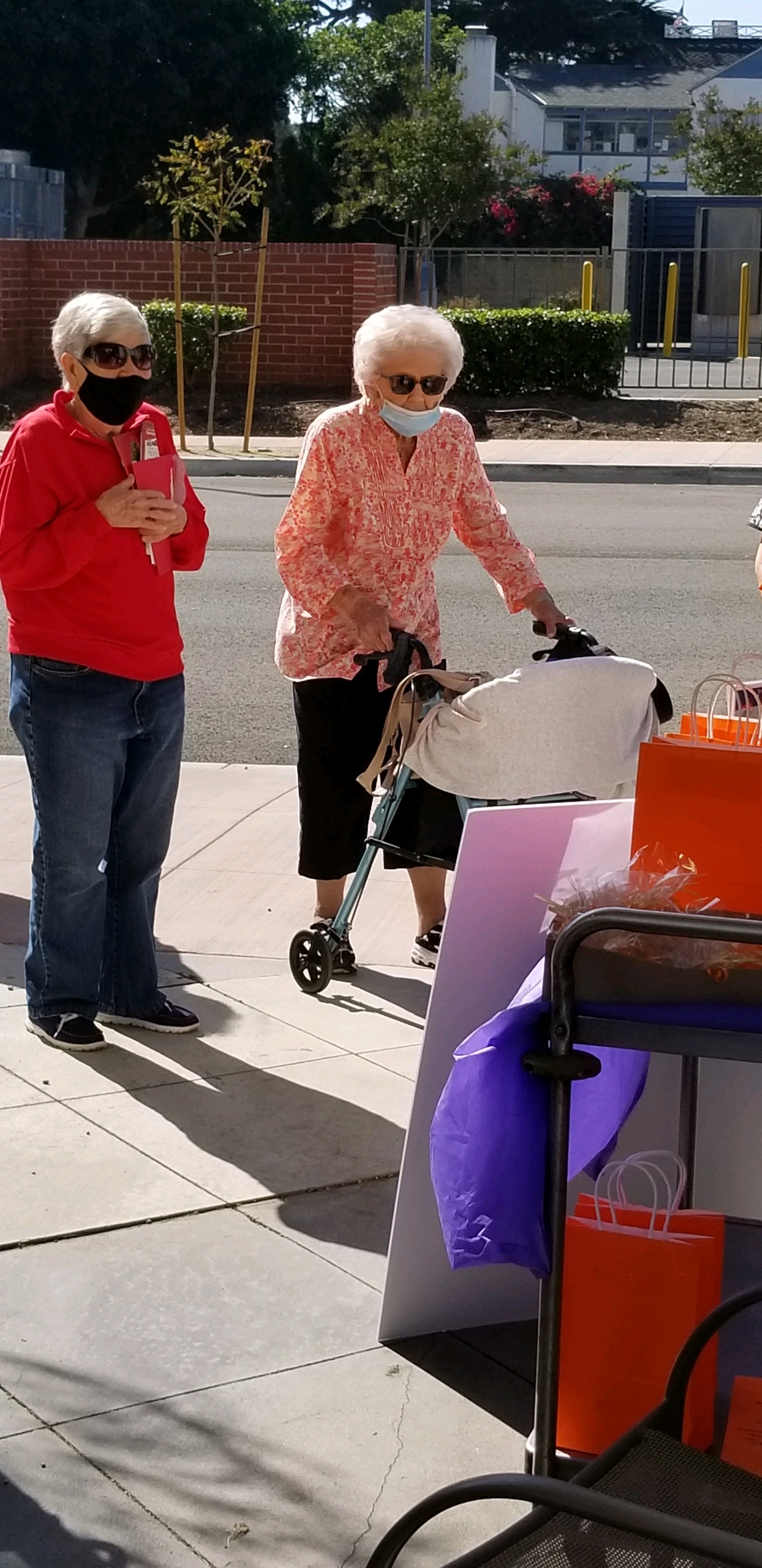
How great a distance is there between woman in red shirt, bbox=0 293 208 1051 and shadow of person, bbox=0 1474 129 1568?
6.55 ft

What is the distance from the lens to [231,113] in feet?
166

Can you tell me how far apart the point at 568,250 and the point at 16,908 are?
27.6 meters

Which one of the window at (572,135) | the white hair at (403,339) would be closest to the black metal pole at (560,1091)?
the white hair at (403,339)

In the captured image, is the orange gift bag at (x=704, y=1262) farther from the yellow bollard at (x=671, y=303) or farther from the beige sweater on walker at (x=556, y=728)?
the yellow bollard at (x=671, y=303)

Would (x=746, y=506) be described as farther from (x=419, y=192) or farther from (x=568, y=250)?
(x=419, y=192)

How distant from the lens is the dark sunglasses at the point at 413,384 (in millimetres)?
4695

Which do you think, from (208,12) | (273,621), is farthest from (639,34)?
(273,621)

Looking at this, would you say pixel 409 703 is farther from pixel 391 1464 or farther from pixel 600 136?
pixel 600 136

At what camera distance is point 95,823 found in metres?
4.59

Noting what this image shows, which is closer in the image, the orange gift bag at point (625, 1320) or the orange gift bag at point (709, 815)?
the orange gift bag at point (709, 815)

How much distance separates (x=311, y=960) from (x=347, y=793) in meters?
0.49

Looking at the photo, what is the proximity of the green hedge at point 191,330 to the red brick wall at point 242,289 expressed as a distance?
2.37 feet

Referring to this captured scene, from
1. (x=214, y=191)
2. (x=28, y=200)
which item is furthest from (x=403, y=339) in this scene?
(x=28, y=200)

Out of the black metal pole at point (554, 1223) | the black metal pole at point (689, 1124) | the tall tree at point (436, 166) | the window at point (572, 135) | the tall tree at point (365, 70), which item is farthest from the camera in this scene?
the window at point (572, 135)
